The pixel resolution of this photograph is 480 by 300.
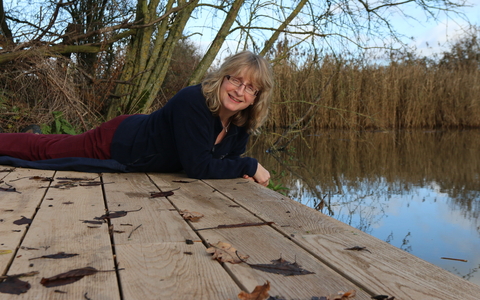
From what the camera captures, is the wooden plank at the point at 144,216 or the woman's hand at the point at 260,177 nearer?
the wooden plank at the point at 144,216

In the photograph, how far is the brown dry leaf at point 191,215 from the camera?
1898mm

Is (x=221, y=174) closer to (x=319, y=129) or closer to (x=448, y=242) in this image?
(x=448, y=242)

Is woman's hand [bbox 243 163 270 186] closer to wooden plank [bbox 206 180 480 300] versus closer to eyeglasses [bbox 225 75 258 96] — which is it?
eyeglasses [bbox 225 75 258 96]

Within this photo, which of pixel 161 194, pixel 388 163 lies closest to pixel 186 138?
pixel 161 194

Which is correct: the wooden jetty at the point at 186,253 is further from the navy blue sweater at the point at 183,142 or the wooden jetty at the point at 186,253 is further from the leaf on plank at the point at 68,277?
the navy blue sweater at the point at 183,142

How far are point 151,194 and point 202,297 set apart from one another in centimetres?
136

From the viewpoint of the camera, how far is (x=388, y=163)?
7.06m

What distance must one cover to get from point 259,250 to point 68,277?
0.60 meters

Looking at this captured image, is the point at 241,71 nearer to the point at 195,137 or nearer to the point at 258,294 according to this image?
the point at 195,137

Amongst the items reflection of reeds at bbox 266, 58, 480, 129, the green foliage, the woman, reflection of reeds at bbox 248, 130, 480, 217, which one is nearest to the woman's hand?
the woman

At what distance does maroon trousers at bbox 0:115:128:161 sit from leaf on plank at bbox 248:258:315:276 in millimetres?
2158

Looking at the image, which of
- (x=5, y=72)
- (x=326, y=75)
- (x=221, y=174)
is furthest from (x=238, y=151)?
(x=326, y=75)

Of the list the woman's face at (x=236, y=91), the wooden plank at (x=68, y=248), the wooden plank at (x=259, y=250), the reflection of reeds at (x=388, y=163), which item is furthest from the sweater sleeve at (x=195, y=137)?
the reflection of reeds at (x=388, y=163)

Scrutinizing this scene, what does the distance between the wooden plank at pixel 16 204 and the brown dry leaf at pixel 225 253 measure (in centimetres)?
60
